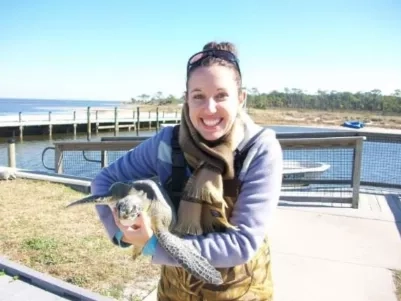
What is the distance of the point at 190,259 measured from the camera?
51.1 inches

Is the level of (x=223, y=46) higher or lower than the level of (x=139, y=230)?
higher

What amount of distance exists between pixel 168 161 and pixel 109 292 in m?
2.10

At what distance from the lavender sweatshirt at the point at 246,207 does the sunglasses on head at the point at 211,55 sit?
0.28 m

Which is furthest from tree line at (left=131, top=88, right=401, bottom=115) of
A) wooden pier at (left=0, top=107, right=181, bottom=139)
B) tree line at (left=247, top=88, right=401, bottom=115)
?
wooden pier at (left=0, top=107, right=181, bottom=139)

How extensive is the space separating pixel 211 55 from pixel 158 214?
0.67 m

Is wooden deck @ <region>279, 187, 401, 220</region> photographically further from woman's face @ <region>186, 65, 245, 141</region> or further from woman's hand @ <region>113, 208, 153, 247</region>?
woman's hand @ <region>113, 208, 153, 247</region>

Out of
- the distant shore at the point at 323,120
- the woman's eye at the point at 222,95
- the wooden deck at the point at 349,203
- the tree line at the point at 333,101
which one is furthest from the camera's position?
the tree line at the point at 333,101

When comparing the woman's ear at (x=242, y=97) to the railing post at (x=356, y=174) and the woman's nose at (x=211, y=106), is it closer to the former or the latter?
the woman's nose at (x=211, y=106)

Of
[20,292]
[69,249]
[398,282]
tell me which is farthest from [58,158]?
Answer: [398,282]

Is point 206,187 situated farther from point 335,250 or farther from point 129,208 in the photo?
point 335,250

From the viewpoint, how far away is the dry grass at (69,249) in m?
3.35

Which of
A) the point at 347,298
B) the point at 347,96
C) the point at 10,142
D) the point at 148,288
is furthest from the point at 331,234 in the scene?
the point at 347,96

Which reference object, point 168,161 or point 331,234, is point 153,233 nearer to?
point 168,161

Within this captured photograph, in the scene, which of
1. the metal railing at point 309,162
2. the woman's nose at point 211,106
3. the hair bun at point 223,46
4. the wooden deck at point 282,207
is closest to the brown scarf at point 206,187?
the woman's nose at point 211,106
